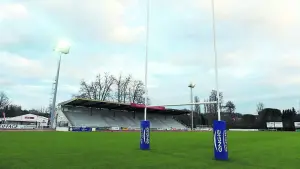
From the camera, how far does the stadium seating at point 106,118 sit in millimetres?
37688

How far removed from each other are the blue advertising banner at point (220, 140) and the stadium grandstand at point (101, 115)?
2625cm

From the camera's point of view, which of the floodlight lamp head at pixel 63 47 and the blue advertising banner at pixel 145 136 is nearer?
the blue advertising banner at pixel 145 136

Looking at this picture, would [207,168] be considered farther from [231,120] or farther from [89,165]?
[231,120]

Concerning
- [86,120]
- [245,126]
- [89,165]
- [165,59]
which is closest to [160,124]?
[86,120]

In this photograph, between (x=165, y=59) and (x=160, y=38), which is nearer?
(x=160, y=38)

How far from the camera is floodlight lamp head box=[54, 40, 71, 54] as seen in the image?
1394 inches

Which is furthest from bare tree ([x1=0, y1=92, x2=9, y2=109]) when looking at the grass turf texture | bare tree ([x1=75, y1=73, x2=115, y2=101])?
the grass turf texture

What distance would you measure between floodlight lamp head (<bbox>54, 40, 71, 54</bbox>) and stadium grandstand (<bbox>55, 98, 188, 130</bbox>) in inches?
299

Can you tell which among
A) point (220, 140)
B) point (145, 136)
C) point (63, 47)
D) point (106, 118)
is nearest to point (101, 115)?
point (106, 118)

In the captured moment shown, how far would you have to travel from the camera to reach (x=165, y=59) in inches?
508

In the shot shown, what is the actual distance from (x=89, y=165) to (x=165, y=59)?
27.6 ft

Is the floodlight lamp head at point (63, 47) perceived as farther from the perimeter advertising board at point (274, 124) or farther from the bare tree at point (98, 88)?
the perimeter advertising board at point (274, 124)

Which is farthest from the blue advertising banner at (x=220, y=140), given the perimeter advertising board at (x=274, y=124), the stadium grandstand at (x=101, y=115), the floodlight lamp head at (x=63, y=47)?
the perimeter advertising board at (x=274, y=124)

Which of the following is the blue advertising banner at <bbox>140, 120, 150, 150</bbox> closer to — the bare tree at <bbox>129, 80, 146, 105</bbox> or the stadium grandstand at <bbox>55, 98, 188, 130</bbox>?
the stadium grandstand at <bbox>55, 98, 188, 130</bbox>
